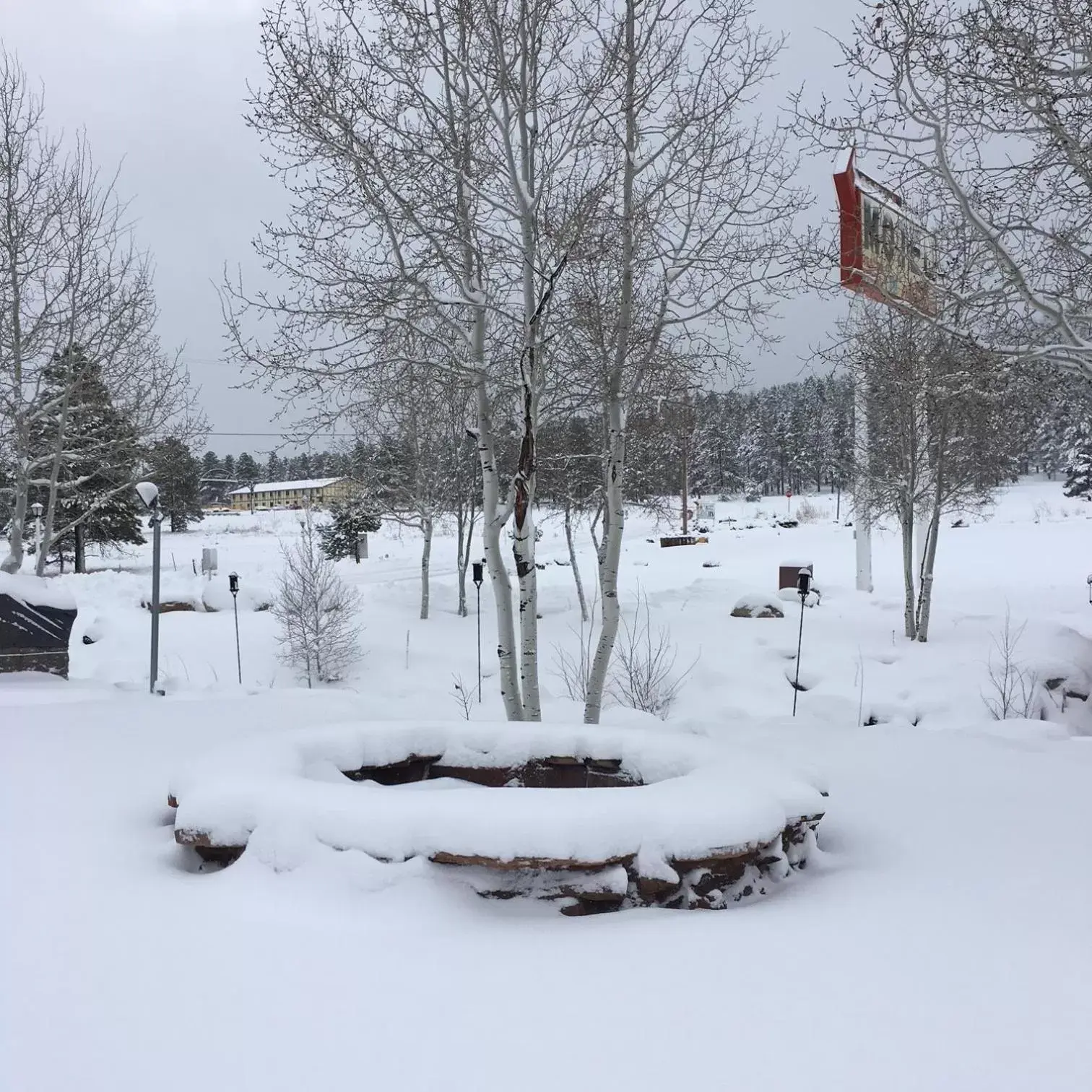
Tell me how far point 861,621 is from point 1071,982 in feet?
46.9

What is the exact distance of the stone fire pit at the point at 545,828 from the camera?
3.21 metres

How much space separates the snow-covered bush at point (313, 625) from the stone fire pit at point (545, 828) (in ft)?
32.9

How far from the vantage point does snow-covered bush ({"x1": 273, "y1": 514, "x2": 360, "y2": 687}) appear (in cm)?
1383

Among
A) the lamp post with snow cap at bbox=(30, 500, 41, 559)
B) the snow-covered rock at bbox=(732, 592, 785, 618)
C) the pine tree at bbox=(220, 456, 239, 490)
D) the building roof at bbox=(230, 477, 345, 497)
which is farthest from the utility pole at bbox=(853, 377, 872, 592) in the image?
the pine tree at bbox=(220, 456, 239, 490)

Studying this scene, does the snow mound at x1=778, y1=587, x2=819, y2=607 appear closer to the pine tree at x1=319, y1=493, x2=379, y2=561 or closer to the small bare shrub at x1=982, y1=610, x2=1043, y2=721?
the small bare shrub at x1=982, y1=610, x2=1043, y2=721

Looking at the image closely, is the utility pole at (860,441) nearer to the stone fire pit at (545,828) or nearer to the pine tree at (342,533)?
the stone fire pit at (545,828)

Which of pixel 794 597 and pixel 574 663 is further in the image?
pixel 794 597

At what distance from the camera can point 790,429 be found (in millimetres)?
70188

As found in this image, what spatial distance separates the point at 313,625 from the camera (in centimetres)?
1383

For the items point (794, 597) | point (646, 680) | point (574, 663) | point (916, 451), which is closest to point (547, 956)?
point (646, 680)

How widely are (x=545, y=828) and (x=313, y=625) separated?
11300 mm

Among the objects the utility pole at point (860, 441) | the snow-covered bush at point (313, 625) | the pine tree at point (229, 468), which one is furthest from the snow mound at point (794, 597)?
the pine tree at point (229, 468)

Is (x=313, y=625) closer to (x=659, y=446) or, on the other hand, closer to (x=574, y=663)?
(x=574, y=663)

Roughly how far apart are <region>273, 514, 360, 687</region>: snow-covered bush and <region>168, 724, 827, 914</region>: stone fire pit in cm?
1001
